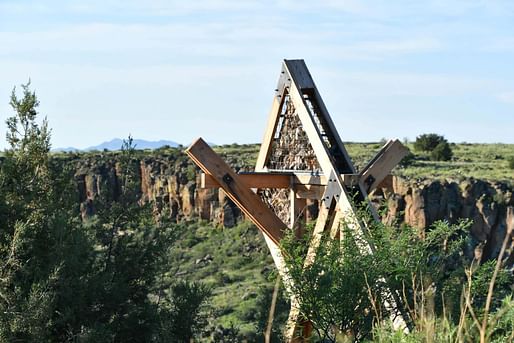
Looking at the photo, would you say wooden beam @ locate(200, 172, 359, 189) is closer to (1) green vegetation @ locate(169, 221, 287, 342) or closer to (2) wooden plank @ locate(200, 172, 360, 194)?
(2) wooden plank @ locate(200, 172, 360, 194)

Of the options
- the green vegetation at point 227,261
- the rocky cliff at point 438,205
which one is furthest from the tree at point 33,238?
the green vegetation at point 227,261

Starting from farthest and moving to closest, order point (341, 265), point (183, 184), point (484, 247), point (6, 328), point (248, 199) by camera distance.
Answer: point (183, 184) < point (484, 247) < point (6, 328) < point (248, 199) < point (341, 265)

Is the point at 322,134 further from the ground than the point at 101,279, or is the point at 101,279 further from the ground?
the point at 322,134

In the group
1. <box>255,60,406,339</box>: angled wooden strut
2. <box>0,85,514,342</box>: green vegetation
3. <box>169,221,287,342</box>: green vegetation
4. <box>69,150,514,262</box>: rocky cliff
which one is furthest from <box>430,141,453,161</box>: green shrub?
<box>255,60,406,339</box>: angled wooden strut

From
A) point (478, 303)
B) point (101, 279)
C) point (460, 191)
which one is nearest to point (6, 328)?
point (101, 279)

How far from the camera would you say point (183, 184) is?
113ft

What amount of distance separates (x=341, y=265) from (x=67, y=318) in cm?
282

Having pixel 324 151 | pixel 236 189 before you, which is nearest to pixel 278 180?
pixel 236 189

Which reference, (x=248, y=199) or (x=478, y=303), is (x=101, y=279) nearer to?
(x=248, y=199)

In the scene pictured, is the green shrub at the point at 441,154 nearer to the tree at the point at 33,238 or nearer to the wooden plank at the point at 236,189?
the tree at the point at 33,238

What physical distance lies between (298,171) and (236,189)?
0.58 meters

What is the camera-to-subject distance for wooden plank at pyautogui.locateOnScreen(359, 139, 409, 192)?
6.96 m

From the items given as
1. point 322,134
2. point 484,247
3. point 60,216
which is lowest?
point 484,247

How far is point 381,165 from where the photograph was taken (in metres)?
7.07
